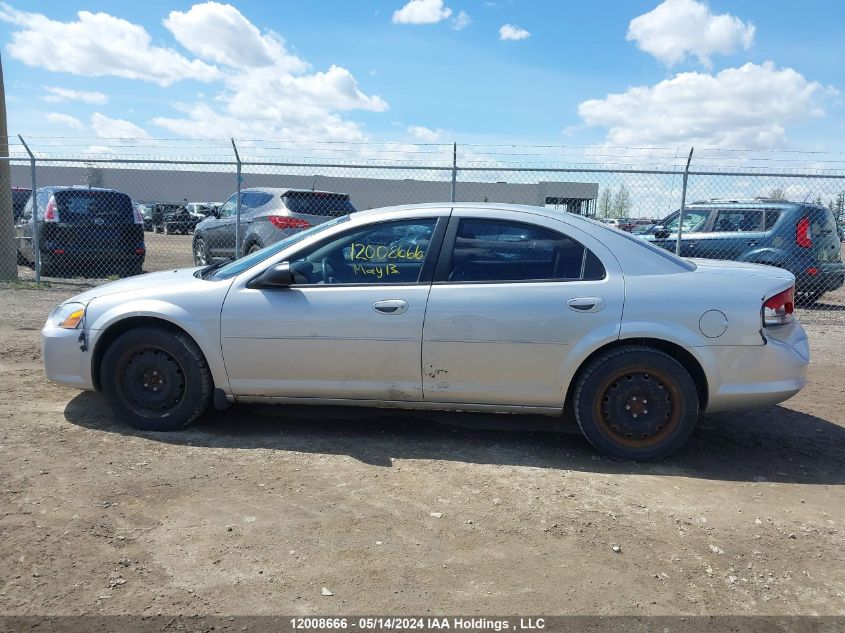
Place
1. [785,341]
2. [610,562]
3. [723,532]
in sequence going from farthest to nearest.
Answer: [785,341], [723,532], [610,562]

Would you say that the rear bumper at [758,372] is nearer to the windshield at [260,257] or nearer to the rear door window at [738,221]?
the windshield at [260,257]

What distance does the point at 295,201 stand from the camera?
A: 10.8 meters

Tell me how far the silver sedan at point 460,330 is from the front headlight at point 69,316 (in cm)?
1

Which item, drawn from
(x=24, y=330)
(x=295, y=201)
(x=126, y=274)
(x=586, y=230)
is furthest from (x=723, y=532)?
(x=126, y=274)

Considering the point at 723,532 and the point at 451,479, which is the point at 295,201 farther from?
the point at 723,532

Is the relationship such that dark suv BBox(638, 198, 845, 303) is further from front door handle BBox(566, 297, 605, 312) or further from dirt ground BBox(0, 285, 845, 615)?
front door handle BBox(566, 297, 605, 312)

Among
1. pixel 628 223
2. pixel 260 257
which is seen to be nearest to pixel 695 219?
pixel 260 257

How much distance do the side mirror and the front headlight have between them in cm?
122

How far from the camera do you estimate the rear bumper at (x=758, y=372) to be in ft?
13.6

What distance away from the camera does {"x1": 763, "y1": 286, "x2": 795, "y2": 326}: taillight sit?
4.15 metres

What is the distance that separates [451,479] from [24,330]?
20.3 ft

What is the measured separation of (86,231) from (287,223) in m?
3.93

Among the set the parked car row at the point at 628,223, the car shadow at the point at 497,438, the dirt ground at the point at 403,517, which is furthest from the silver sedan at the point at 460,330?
the parked car row at the point at 628,223

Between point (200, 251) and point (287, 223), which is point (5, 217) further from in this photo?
point (287, 223)
